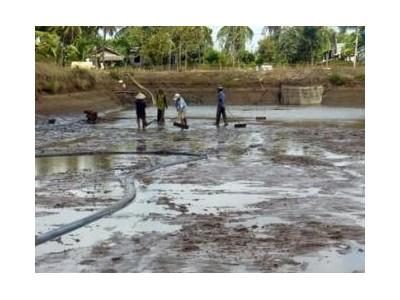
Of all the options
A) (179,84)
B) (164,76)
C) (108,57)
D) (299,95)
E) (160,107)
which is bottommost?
(160,107)

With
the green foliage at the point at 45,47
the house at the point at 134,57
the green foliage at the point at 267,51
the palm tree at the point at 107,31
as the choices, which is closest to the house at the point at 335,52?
the green foliage at the point at 267,51

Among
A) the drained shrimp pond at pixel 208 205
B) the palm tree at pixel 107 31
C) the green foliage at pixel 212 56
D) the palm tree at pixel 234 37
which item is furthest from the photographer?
the green foliage at pixel 212 56

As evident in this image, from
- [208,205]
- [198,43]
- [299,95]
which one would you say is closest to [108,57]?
[198,43]

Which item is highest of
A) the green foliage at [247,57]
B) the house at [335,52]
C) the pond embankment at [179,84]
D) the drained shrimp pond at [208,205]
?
the house at [335,52]

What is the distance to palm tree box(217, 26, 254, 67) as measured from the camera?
9.63m

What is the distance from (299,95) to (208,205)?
2584 centimetres

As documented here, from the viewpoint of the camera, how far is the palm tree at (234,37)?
963 centimetres

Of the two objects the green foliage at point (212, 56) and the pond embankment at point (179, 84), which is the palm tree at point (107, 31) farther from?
the green foliage at point (212, 56)

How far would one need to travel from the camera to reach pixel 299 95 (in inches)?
1355

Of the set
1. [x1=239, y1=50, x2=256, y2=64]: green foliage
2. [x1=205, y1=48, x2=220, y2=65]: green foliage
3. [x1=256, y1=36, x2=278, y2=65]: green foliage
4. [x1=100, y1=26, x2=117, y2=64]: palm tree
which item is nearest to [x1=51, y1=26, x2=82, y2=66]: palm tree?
[x1=100, y1=26, x2=117, y2=64]: palm tree

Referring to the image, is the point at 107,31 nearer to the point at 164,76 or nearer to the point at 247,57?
the point at 247,57
